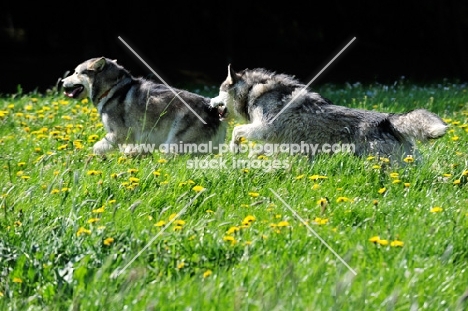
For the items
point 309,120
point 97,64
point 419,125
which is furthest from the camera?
point 97,64

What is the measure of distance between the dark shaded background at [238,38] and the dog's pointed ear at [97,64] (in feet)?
30.1

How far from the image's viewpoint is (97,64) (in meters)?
8.16

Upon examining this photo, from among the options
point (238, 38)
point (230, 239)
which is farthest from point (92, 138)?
point (238, 38)

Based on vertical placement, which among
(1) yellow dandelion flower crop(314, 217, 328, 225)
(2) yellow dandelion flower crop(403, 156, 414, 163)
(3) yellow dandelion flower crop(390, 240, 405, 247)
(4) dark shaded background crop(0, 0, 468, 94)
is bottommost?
(4) dark shaded background crop(0, 0, 468, 94)

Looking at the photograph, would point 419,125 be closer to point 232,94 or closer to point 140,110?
point 232,94

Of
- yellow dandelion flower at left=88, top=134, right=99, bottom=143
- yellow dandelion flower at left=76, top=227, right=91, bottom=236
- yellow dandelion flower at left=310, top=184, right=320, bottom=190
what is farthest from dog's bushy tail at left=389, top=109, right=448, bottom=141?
yellow dandelion flower at left=76, top=227, right=91, bottom=236

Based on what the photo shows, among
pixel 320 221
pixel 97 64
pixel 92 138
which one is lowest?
pixel 92 138

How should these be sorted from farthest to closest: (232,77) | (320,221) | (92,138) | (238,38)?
(238,38)
(92,138)
(232,77)
(320,221)

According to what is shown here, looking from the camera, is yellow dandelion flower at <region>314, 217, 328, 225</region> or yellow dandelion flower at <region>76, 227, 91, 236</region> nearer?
yellow dandelion flower at <region>76, 227, 91, 236</region>

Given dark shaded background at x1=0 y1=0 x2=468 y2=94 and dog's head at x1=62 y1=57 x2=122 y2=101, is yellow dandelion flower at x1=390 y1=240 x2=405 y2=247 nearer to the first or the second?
dog's head at x1=62 y1=57 x2=122 y2=101

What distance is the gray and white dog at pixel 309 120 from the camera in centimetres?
657

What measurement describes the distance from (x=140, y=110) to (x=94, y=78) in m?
0.73

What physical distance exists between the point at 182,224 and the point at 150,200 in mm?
724

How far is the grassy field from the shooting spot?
3527 mm
